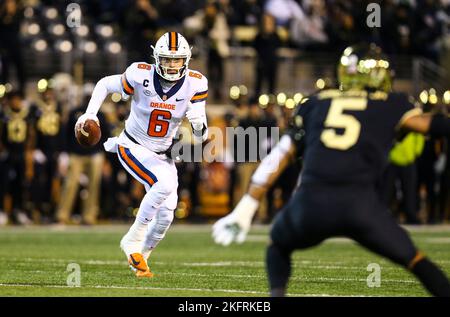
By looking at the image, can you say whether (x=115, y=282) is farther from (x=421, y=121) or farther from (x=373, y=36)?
(x=373, y=36)

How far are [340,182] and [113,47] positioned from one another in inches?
→ 504

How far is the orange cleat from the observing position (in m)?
8.15

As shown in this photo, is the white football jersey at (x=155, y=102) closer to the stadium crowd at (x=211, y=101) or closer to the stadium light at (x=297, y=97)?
the stadium crowd at (x=211, y=101)

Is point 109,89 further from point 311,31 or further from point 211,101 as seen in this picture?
point 311,31

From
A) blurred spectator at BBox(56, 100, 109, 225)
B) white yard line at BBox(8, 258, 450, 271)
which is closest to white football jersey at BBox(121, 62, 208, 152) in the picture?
white yard line at BBox(8, 258, 450, 271)

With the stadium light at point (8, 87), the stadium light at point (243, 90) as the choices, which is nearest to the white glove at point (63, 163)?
the stadium light at point (8, 87)

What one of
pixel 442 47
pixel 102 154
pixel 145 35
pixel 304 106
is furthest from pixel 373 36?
pixel 304 106

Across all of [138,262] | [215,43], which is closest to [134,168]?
[138,262]

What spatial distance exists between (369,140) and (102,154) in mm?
10569

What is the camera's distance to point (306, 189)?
17.9ft

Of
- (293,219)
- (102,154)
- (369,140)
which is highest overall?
(369,140)

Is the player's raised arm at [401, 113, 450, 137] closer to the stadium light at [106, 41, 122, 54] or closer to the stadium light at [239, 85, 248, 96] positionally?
the stadium light at [239, 85, 248, 96]

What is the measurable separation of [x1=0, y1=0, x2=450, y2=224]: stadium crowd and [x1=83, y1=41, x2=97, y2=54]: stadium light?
148mm

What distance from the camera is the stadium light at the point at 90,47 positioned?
1767 cm
